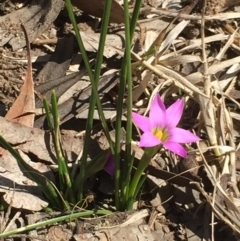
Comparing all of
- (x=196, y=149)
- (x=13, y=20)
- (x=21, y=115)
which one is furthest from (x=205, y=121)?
(x=13, y=20)

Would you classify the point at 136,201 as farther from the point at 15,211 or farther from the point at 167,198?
the point at 15,211

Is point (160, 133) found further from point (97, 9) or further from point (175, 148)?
point (97, 9)

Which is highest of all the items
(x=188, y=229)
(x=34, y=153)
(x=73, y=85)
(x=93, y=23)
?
(x=93, y=23)

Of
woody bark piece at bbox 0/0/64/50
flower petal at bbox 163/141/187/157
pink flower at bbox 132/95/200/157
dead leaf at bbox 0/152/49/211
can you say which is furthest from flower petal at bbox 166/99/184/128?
woody bark piece at bbox 0/0/64/50

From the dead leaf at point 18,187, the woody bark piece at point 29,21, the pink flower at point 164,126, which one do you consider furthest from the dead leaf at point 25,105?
the pink flower at point 164,126

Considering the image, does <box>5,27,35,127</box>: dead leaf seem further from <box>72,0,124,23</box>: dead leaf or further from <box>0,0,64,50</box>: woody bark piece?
<box>72,0,124,23</box>: dead leaf
